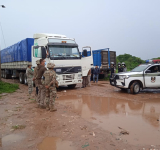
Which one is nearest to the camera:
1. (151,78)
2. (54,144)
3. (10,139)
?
(54,144)

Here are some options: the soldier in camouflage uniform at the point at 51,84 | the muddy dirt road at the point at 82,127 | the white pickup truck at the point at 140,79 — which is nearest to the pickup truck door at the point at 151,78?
the white pickup truck at the point at 140,79

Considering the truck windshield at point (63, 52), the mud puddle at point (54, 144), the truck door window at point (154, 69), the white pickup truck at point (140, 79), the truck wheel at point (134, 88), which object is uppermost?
the truck windshield at point (63, 52)

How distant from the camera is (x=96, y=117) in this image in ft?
17.6

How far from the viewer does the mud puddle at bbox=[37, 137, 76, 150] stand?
3.39 m

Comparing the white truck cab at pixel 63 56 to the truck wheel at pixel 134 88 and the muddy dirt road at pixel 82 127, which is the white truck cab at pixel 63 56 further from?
the muddy dirt road at pixel 82 127

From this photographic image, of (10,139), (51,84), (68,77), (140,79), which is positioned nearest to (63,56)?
(68,77)

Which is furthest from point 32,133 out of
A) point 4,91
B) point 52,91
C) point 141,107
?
point 4,91

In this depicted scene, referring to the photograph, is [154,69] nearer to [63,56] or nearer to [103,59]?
[63,56]

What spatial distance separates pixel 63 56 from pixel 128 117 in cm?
542

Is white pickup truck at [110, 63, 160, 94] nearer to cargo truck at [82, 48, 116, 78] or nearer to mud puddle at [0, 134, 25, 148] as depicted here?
mud puddle at [0, 134, 25, 148]

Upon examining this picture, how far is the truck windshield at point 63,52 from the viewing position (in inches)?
371

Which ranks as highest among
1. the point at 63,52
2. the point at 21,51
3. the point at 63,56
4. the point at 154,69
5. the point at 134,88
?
the point at 21,51

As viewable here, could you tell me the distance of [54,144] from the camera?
354 centimetres

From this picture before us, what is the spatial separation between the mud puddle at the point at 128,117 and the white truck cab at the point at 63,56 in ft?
9.21
